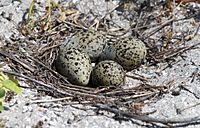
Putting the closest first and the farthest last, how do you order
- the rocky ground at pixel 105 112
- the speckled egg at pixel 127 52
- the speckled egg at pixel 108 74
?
the rocky ground at pixel 105 112 < the speckled egg at pixel 108 74 < the speckled egg at pixel 127 52

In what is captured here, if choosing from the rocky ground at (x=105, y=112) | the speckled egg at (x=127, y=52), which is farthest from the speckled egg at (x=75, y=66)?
the rocky ground at (x=105, y=112)

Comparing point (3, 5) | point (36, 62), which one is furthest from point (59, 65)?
point (3, 5)

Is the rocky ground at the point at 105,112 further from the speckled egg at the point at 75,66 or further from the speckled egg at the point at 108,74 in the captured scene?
the speckled egg at the point at 75,66

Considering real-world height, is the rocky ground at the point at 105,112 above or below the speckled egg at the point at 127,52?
below

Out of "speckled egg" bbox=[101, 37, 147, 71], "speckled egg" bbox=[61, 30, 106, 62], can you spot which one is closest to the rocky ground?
"speckled egg" bbox=[101, 37, 147, 71]

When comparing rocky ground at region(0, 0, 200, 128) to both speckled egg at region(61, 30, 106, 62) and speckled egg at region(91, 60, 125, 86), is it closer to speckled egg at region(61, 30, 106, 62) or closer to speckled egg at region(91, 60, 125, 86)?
speckled egg at region(91, 60, 125, 86)

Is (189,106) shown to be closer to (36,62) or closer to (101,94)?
(101,94)
